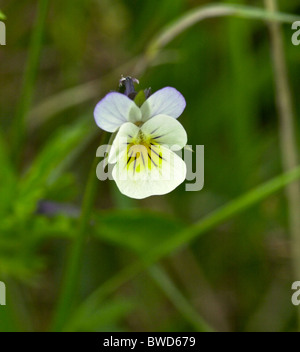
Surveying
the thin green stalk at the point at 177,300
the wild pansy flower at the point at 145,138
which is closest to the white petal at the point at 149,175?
the wild pansy flower at the point at 145,138

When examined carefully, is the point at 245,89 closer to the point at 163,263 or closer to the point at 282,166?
the point at 282,166

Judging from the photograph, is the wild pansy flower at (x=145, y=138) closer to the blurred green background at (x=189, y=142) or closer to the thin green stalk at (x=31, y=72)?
the thin green stalk at (x=31, y=72)

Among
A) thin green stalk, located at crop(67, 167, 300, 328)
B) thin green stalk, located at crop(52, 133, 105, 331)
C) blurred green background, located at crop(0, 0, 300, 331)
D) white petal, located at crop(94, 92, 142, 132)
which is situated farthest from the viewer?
blurred green background, located at crop(0, 0, 300, 331)

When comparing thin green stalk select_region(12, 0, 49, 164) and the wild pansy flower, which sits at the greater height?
thin green stalk select_region(12, 0, 49, 164)

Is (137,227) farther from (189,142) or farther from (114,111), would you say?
(114,111)

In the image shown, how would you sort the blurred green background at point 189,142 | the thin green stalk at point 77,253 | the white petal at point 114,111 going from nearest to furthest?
the white petal at point 114,111 → the thin green stalk at point 77,253 → the blurred green background at point 189,142

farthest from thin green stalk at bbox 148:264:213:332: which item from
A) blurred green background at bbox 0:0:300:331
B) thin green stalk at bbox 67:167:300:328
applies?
thin green stalk at bbox 67:167:300:328

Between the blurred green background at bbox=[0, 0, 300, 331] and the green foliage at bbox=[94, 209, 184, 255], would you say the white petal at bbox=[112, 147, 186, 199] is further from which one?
the blurred green background at bbox=[0, 0, 300, 331]
